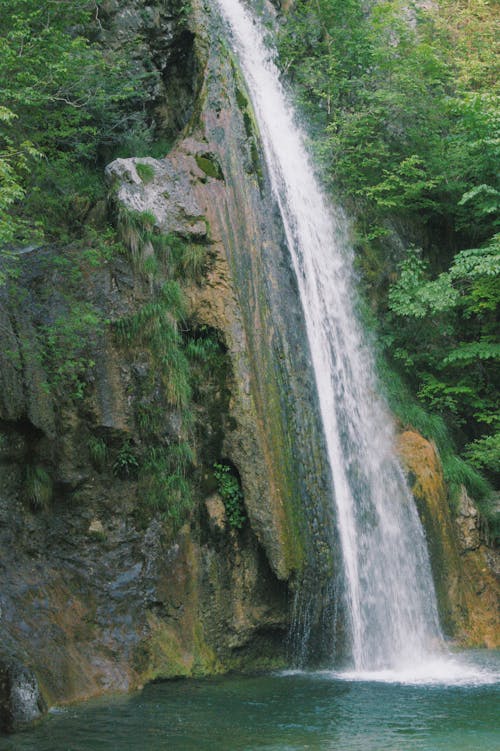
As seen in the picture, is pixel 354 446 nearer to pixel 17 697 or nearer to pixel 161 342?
pixel 161 342

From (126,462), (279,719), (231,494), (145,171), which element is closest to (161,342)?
(126,462)

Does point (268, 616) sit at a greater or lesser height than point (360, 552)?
lesser

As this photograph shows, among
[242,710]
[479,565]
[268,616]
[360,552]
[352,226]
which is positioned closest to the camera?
[242,710]

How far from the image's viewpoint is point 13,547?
25.8 feet

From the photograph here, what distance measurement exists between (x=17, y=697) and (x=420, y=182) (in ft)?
37.3

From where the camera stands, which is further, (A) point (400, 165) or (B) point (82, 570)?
(A) point (400, 165)

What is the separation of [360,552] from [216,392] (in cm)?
285

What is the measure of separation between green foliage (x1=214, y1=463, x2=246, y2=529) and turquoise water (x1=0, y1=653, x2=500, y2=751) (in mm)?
1853

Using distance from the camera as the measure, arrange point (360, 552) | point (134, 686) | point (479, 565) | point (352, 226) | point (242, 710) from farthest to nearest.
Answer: point (352, 226)
point (479, 565)
point (360, 552)
point (134, 686)
point (242, 710)

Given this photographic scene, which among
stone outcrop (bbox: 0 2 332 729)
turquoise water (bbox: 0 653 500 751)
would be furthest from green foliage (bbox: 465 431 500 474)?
turquoise water (bbox: 0 653 500 751)

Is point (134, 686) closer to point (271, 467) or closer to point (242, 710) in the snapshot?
point (242, 710)

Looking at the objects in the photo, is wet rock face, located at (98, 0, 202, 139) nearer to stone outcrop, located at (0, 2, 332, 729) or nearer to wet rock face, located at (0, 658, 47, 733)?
stone outcrop, located at (0, 2, 332, 729)

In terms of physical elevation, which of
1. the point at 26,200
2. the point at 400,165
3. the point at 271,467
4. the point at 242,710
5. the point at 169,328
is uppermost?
the point at 400,165

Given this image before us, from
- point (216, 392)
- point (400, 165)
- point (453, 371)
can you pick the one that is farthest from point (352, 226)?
point (216, 392)
